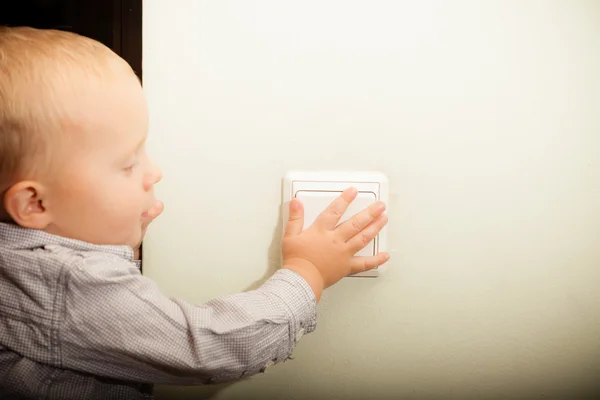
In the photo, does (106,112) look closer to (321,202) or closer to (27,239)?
(27,239)

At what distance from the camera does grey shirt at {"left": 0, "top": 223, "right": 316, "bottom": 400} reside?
450mm

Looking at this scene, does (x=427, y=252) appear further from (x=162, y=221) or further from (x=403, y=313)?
(x=162, y=221)

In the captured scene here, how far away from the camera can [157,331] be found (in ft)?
1.51

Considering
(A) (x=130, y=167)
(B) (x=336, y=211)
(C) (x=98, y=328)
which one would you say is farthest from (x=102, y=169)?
(B) (x=336, y=211)

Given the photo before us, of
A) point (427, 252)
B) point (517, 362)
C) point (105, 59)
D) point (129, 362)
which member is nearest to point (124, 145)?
point (105, 59)

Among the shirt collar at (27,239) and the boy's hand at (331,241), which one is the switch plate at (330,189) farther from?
the shirt collar at (27,239)

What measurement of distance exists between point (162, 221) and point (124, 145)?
0.17m

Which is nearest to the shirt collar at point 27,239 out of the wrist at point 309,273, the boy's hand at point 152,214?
the boy's hand at point 152,214

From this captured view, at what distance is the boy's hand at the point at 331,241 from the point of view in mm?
567

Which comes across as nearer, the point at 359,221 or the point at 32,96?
the point at 32,96

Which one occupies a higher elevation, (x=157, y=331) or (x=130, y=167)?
(x=130, y=167)

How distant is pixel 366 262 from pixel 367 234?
0.11 ft

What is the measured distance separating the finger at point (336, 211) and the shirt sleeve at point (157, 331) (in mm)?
105

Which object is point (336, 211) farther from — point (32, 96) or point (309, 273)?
point (32, 96)
